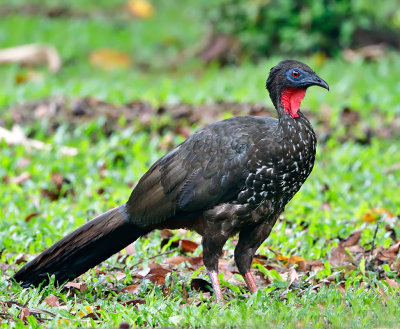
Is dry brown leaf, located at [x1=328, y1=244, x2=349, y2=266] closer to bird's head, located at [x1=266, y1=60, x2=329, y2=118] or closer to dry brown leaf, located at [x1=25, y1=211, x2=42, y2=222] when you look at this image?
bird's head, located at [x1=266, y1=60, x2=329, y2=118]

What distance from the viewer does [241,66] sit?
14250mm

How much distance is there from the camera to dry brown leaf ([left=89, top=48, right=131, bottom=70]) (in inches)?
592

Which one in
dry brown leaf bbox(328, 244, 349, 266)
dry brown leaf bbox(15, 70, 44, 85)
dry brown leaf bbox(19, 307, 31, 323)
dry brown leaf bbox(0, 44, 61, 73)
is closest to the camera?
dry brown leaf bbox(19, 307, 31, 323)

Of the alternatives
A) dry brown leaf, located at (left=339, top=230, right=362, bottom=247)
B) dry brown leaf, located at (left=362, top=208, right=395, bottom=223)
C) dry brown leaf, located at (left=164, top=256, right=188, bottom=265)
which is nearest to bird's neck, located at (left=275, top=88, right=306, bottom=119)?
dry brown leaf, located at (left=164, top=256, right=188, bottom=265)

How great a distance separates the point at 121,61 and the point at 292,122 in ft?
Result: 34.6

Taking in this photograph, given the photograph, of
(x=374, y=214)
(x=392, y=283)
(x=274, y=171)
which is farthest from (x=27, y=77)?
(x=392, y=283)

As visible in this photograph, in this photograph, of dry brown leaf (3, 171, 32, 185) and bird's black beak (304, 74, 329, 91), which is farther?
dry brown leaf (3, 171, 32, 185)

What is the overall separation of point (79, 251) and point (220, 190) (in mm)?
1095

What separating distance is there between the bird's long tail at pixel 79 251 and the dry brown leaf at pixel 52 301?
28cm

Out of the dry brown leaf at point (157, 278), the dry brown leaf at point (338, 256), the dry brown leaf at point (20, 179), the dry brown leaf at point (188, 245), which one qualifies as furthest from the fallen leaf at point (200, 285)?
the dry brown leaf at point (20, 179)

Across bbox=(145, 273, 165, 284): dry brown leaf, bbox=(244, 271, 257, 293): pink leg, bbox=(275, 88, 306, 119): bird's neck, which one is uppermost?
bbox=(275, 88, 306, 119): bird's neck

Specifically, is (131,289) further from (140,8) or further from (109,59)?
(140,8)

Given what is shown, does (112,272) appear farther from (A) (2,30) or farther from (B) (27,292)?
(A) (2,30)

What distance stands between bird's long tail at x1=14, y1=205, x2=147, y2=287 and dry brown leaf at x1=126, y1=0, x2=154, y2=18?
13822mm
